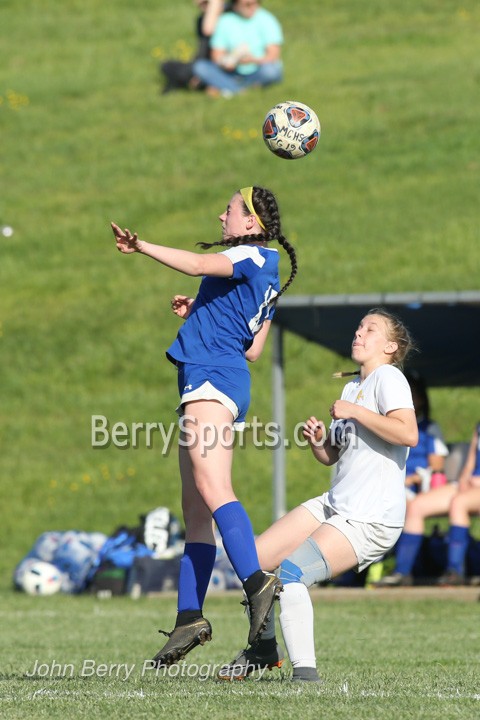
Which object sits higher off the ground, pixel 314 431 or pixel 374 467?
pixel 314 431

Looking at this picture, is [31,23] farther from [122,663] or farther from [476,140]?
[122,663]

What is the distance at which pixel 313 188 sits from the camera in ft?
68.2

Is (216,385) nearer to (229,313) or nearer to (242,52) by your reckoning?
(229,313)

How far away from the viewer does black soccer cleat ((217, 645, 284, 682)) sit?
5574 mm

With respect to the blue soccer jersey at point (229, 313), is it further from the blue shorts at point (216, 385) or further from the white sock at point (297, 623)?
the white sock at point (297, 623)

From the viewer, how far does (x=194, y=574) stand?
224 inches

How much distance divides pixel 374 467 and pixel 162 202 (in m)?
15.6

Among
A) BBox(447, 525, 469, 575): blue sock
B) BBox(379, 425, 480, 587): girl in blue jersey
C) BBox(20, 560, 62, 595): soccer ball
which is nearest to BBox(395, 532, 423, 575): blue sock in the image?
BBox(379, 425, 480, 587): girl in blue jersey

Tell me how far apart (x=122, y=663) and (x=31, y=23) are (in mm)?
23756

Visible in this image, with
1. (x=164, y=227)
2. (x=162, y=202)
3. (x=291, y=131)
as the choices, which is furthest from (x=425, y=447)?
(x=162, y=202)

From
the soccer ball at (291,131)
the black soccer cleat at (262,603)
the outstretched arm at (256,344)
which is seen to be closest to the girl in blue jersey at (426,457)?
the soccer ball at (291,131)

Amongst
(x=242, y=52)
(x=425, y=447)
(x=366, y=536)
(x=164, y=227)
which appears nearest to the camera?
(x=366, y=536)

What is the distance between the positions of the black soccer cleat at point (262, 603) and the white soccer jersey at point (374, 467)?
0.43m

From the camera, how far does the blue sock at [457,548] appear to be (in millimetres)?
10641
